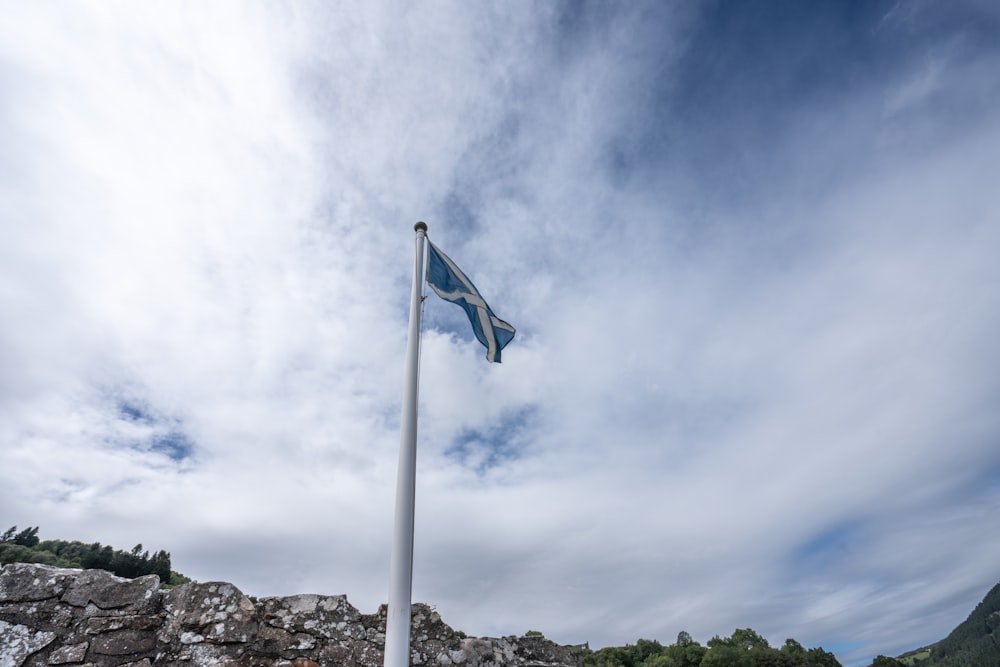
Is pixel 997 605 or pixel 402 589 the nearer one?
pixel 402 589

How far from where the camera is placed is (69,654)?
419 centimetres

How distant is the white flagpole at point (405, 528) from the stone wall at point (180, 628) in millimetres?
559

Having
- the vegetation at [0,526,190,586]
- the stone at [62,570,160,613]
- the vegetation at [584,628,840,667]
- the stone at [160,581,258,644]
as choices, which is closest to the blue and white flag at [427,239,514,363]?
the stone at [160,581,258,644]

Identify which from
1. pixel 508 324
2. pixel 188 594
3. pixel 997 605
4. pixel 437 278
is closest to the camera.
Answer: pixel 188 594

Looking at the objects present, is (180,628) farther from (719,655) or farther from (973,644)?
(973,644)

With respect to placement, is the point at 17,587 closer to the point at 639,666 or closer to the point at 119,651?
the point at 119,651

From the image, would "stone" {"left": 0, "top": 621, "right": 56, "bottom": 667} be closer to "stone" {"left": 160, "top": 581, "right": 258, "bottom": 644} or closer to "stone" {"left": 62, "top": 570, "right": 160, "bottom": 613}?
"stone" {"left": 62, "top": 570, "right": 160, "bottom": 613}

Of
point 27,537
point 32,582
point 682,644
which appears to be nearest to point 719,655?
point 682,644

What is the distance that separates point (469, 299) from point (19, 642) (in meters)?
5.46

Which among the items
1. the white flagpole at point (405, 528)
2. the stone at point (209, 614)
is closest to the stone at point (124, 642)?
the stone at point (209, 614)

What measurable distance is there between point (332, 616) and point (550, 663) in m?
2.18

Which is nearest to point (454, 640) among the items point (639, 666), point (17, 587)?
point (17, 587)

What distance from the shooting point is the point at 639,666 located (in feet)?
155

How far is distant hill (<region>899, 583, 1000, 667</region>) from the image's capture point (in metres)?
112
